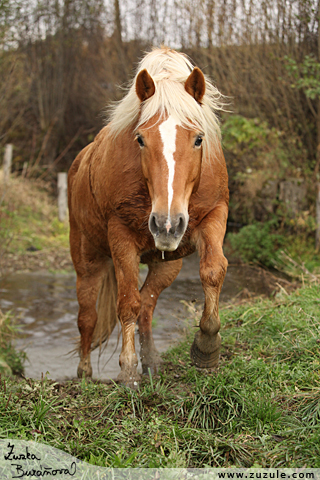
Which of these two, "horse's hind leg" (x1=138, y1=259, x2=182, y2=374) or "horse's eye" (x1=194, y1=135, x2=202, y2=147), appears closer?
"horse's eye" (x1=194, y1=135, x2=202, y2=147)

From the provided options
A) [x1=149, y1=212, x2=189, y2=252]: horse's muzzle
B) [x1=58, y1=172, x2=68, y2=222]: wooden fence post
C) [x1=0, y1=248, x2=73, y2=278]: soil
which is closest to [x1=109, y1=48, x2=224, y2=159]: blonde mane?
[x1=149, y1=212, x2=189, y2=252]: horse's muzzle

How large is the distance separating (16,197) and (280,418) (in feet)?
38.7

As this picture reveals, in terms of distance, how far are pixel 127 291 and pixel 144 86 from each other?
1454mm

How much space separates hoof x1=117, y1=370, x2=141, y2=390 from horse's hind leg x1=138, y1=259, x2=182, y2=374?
1.05 metres

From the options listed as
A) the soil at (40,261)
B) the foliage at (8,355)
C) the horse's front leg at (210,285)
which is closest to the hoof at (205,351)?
the horse's front leg at (210,285)

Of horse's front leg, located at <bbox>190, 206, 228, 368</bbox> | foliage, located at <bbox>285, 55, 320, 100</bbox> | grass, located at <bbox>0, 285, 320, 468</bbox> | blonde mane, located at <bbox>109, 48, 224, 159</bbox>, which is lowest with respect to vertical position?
grass, located at <bbox>0, 285, 320, 468</bbox>

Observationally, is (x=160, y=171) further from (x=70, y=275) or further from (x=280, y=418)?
(x=70, y=275)

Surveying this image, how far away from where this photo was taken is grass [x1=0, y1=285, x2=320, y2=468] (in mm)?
2379

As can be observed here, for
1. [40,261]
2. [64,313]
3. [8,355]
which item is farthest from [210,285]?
[40,261]

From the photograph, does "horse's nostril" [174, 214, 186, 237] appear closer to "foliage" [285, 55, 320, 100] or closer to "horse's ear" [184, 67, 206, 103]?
"horse's ear" [184, 67, 206, 103]

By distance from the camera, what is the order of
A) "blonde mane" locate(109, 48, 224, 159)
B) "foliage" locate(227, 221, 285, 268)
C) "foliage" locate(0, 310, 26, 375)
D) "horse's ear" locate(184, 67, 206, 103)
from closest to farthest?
"blonde mane" locate(109, 48, 224, 159)
"horse's ear" locate(184, 67, 206, 103)
"foliage" locate(0, 310, 26, 375)
"foliage" locate(227, 221, 285, 268)

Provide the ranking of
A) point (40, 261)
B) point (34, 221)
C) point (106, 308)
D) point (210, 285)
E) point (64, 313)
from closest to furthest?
1. point (210, 285)
2. point (106, 308)
3. point (64, 313)
4. point (40, 261)
5. point (34, 221)

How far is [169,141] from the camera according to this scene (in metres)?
2.86

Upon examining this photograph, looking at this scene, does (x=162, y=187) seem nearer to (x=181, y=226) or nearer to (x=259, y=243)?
(x=181, y=226)
